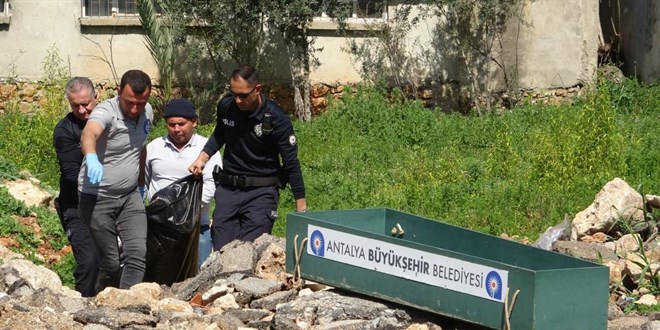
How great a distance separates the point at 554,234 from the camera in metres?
10.5

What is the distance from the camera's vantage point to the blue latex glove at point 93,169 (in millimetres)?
8414

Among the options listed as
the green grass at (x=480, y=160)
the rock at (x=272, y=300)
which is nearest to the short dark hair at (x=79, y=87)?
the rock at (x=272, y=300)

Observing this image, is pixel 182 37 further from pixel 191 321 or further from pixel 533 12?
pixel 191 321

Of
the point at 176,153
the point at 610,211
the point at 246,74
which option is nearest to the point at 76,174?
the point at 176,153

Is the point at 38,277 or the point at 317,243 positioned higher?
the point at 317,243

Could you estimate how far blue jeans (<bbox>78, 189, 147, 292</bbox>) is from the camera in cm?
899

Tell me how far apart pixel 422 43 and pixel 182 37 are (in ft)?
11.9

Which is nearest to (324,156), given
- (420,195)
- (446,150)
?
(446,150)

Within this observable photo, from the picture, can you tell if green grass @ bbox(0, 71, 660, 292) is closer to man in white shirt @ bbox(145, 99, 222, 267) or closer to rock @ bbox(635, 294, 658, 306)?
man in white shirt @ bbox(145, 99, 222, 267)

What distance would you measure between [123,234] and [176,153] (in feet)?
3.62

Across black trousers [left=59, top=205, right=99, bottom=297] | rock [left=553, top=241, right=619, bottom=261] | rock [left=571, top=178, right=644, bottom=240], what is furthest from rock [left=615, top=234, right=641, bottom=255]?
black trousers [left=59, top=205, right=99, bottom=297]

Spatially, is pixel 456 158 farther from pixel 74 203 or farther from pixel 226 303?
pixel 226 303

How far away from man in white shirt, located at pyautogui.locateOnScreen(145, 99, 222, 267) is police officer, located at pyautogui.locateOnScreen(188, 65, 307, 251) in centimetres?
23

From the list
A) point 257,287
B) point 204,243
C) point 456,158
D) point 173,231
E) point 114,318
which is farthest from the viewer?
point 456,158
